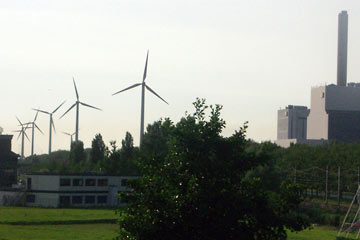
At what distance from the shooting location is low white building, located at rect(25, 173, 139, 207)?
383 feet

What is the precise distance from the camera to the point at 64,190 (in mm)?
117812

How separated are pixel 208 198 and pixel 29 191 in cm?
9780

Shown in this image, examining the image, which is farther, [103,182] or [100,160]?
[100,160]

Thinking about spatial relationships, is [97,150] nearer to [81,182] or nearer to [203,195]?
[81,182]

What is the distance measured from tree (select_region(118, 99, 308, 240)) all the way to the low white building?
3485 inches

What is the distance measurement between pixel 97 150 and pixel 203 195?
148 metres

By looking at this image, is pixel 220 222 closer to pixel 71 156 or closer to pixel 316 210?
pixel 316 210

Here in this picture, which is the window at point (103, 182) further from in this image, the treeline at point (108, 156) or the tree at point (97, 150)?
the tree at point (97, 150)

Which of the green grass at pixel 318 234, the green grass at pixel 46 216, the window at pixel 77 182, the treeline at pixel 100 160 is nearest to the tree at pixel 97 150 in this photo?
the treeline at pixel 100 160

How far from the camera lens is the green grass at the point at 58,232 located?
222 ft

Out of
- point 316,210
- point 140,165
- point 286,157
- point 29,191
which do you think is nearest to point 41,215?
point 29,191

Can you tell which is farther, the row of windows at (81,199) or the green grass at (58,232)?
the row of windows at (81,199)

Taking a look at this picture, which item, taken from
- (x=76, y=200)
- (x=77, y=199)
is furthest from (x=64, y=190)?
(x=77, y=199)

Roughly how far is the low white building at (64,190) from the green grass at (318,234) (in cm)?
3728
